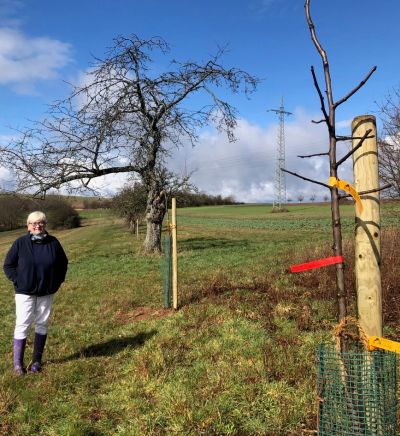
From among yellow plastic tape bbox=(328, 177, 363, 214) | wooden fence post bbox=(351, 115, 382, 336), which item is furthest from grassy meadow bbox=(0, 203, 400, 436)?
yellow plastic tape bbox=(328, 177, 363, 214)

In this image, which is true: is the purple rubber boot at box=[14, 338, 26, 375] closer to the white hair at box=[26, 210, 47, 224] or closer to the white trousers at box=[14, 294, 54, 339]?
the white trousers at box=[14, 294, 54, 339]

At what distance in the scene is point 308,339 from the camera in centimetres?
556

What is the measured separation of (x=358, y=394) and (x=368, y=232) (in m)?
1.10

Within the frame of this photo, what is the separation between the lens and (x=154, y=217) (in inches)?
679

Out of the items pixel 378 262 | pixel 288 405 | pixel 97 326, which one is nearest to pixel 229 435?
pixel 288 405

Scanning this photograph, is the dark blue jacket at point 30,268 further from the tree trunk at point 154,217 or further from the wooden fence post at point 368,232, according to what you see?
the tree trunk at point 154,217

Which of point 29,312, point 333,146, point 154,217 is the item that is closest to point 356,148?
point 333,146

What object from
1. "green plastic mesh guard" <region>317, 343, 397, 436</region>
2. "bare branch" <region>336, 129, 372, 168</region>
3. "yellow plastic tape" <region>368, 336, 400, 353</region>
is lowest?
"green plastic mesh guard" <region>317, 343, 397, 436</region>

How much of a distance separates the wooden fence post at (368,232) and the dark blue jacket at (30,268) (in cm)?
378

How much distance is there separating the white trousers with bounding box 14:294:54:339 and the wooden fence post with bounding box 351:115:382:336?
391cm

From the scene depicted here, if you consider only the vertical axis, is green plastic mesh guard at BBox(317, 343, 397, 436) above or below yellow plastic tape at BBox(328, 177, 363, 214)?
below

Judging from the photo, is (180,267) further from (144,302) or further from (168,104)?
(168,104)

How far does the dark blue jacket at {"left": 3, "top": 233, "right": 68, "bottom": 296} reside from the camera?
5.27m

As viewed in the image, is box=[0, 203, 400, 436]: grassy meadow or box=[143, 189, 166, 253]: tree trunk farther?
box=[143, 189, 166, 253]: tree trunk
